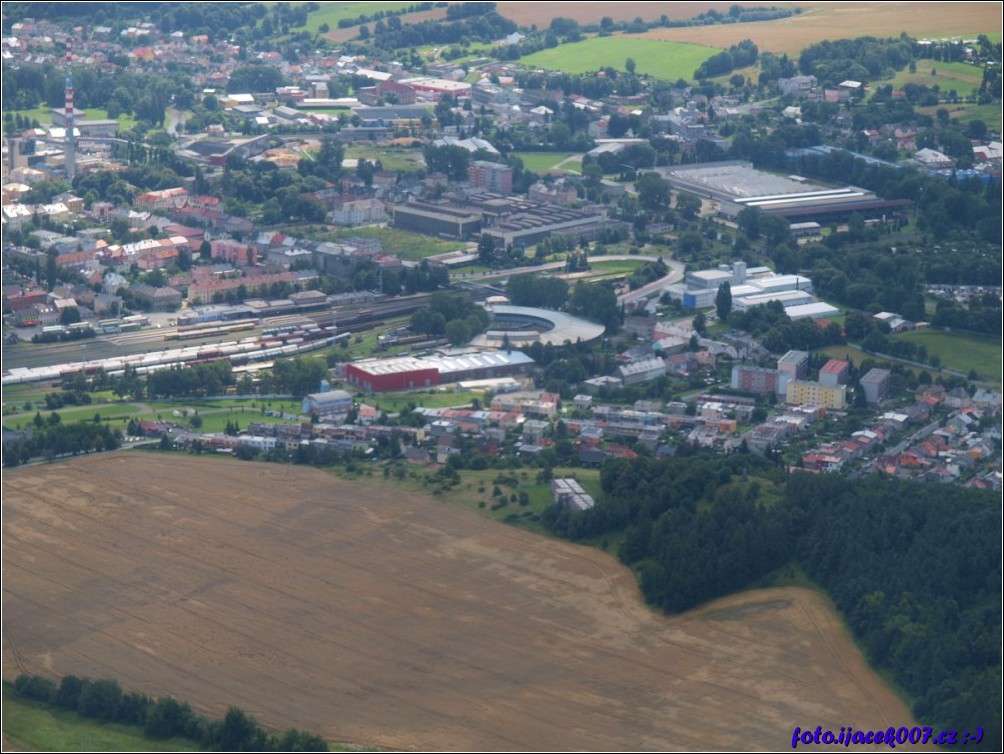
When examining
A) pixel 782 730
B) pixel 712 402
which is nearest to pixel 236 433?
pixel 712 402

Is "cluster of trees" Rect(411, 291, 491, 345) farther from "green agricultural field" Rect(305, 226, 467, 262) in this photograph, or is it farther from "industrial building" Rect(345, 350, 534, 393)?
"green agricultural field" Rect(305, 226, 467, 262)

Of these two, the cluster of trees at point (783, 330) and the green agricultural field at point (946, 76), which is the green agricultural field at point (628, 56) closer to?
the green agricultural field at point (946, 76)

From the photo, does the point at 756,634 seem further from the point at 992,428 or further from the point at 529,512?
the point at 992,428

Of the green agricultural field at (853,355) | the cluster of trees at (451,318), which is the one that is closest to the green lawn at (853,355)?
the green agricultural field at (853,355)

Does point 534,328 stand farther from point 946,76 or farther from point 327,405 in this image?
point 946,76

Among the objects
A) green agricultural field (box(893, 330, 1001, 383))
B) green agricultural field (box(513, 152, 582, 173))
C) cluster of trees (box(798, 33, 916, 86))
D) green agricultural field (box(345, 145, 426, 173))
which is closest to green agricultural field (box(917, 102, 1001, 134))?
cluster of trees (box(798, 33, 916, 86))
